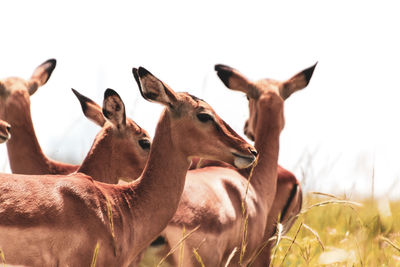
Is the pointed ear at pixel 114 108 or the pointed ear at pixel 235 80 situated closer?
the pointed ear at pixel 114 108

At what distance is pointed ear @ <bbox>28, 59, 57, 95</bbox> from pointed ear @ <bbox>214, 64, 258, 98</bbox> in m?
2.29

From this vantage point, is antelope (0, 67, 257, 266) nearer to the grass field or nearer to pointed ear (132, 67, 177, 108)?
pointed ear (132, 67, 177, 108)

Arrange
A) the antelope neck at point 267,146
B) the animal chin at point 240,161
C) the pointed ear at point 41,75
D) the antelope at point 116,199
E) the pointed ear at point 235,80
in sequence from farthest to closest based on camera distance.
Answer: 1. the pointed ear at point 41,75
2. the pointed ear at point 235,80
3. the antelope neck at point 267,146
4. the animal chin at point 240,161
5. the antelope at point 116,199

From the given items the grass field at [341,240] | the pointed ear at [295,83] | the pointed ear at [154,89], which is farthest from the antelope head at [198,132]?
the pointed ear at [295,83]

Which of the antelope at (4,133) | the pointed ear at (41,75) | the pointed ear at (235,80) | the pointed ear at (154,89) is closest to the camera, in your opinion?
the pointed ear at (154,89)

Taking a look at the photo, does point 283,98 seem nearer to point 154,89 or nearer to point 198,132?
point 198,132

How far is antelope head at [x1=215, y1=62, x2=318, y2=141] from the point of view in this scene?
26.5ft

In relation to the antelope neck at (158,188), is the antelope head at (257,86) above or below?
above

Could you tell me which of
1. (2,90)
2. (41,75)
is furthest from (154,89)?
(41,75)

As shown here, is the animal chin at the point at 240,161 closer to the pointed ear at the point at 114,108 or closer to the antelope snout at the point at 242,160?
the antelope snout at the point at 242,160

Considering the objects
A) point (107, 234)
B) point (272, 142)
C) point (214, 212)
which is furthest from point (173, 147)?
point (272, 142)

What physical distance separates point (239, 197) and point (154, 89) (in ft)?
4.57

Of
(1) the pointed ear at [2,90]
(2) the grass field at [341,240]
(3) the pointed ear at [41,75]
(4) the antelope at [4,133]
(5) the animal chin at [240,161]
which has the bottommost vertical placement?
(2) the grass field at [341,240]

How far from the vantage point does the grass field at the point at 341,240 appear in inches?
165
